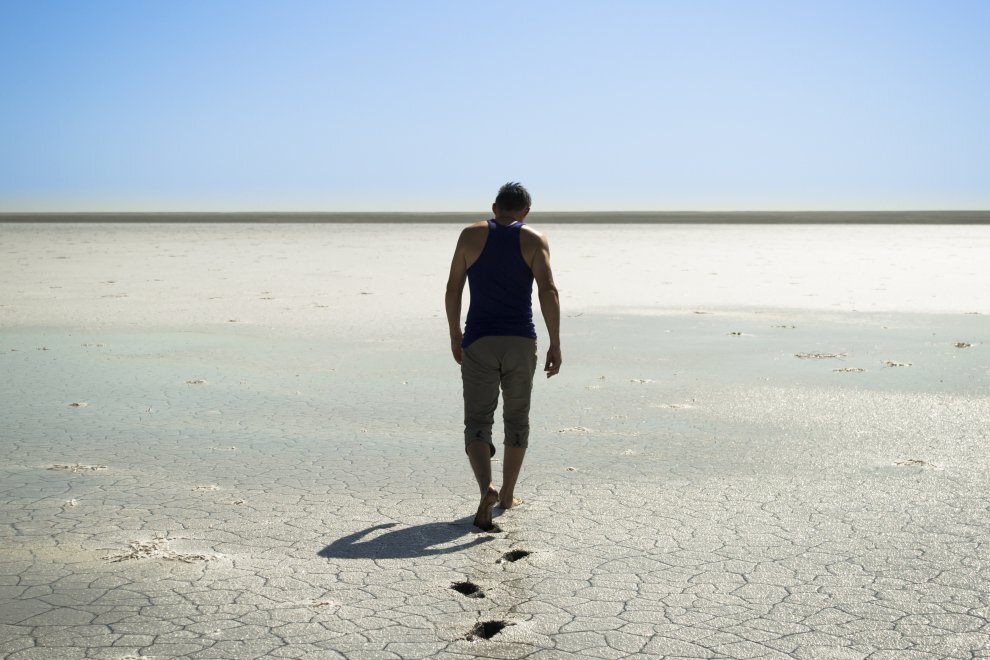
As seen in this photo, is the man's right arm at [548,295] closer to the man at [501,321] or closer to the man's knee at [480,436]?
the man at [501,321]

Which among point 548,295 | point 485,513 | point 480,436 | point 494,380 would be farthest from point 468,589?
point 548,295

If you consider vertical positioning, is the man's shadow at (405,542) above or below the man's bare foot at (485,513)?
below

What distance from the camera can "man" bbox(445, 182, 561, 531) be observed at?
516 cm

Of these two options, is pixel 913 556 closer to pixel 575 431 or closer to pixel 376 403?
pixel 575 431

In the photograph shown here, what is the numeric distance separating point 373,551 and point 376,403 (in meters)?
3.63

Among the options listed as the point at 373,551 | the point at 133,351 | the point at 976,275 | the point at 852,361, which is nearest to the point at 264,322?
the point at 133,351

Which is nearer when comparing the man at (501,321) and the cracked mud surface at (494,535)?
the cracked mud surface at (494,535)

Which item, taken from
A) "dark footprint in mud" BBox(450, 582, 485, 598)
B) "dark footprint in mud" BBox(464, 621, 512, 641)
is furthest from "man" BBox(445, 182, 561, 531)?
"dark footprint in mud" BBox(464, 621, 512, 641)

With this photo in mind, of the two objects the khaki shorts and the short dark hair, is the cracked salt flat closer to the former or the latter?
the khaki shorts

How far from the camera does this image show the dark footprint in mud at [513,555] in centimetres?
460

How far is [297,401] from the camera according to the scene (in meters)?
8.35

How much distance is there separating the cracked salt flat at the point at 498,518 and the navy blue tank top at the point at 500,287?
87 cm

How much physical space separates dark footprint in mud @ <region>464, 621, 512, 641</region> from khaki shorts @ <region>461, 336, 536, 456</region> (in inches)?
56.1

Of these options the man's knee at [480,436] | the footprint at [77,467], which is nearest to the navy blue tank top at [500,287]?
the man's knee at [480,436]
